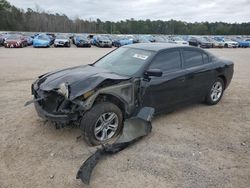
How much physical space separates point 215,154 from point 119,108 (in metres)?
1.67

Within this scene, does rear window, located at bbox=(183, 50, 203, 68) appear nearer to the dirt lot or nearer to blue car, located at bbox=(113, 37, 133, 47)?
the dirt lot

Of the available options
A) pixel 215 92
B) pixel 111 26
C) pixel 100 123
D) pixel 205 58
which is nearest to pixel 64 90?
pixel 100 123

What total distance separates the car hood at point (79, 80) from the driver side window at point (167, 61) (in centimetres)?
80

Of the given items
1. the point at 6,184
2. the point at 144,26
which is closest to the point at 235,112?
the point at 6,184

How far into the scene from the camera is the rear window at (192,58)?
543cm

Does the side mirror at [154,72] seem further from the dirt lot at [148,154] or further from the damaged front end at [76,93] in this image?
the dirt lot at [148,154]

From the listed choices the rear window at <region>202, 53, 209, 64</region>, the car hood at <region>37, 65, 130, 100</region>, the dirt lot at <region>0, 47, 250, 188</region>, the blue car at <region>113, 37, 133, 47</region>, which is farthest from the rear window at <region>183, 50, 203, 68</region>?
the blue car at <region>113, 37, 133, 47</region>

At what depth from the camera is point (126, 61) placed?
199 inches

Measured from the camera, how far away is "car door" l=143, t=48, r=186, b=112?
15.5 feet

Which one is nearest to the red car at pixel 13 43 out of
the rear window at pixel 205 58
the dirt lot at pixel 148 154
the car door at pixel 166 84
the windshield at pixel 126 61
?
the dirt lot at pixel 148 154

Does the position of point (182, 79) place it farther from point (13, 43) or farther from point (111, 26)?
point (111, 26)

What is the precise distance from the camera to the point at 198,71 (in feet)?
18.2

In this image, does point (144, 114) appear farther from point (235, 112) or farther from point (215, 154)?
point (235, 112)

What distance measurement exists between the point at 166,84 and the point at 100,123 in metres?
1.55
